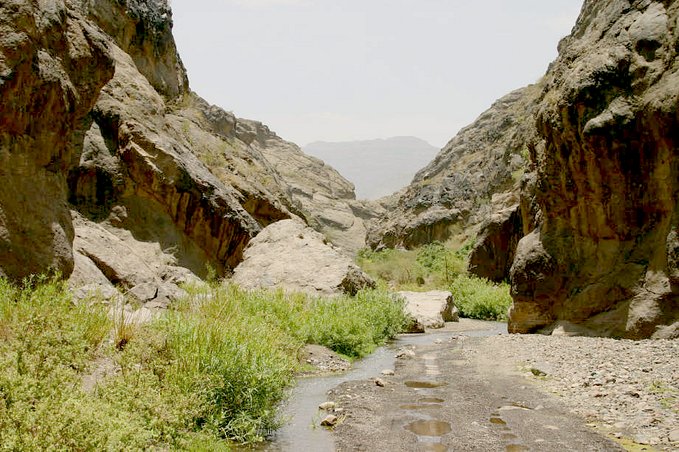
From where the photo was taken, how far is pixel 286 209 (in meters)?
30.9

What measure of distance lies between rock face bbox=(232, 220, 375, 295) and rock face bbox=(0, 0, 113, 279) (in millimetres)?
9108

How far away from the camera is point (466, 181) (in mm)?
73688

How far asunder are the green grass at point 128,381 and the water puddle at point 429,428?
1.97 meters

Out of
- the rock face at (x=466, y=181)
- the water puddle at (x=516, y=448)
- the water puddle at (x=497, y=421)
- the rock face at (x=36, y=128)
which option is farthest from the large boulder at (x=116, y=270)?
the rock face at (x=466, y=181)

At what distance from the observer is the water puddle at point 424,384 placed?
10955mm

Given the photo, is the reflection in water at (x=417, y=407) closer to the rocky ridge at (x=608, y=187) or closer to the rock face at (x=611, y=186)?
the rocky ridge at (x=608, y=187)

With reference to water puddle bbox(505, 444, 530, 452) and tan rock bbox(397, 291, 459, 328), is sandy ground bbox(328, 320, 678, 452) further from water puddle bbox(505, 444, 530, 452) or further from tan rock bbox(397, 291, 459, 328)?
tan rock bbox(397, 291, 459, 328)

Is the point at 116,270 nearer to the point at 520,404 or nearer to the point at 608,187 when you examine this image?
the point at 520,404

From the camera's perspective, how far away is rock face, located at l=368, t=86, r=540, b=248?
64562 mm

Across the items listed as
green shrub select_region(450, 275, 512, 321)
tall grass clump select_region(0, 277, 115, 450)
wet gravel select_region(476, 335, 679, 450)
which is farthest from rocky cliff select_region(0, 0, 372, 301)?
green shrub select_region(450, 275, 512, 321)

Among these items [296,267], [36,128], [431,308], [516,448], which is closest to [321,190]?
[431,308]

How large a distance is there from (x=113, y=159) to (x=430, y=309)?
53.2ft

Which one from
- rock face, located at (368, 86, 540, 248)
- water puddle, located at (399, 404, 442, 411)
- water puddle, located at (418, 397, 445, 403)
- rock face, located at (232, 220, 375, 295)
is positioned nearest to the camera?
water puddle, located at (399, 404, 442, 411)

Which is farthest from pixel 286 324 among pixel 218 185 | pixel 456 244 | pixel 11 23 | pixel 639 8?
pixel 456 244
